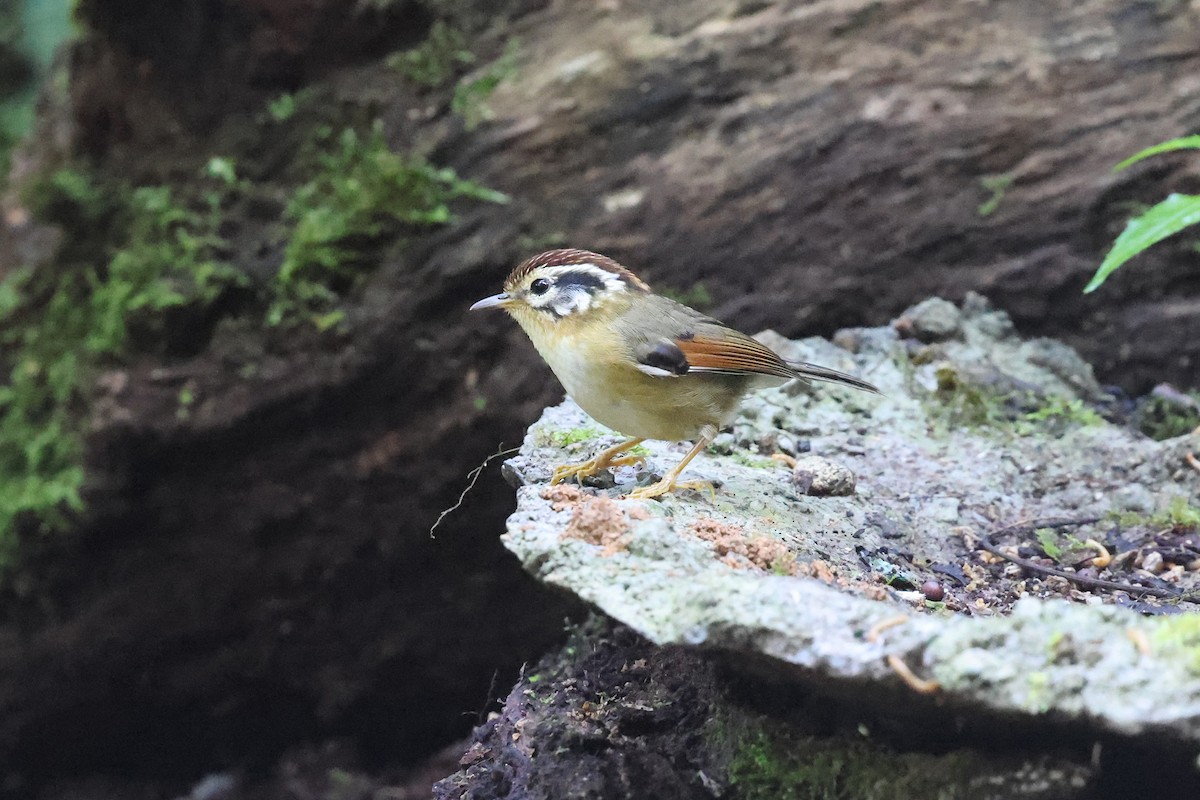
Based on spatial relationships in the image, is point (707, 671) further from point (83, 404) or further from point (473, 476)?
point (83, 404)

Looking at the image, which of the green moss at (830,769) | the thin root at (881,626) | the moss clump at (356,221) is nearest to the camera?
the thin root at (881,626)

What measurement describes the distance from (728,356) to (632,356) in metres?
0.36

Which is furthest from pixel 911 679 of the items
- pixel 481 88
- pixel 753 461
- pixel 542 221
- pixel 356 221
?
pixel 481 88

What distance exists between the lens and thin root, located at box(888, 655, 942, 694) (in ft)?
5.86

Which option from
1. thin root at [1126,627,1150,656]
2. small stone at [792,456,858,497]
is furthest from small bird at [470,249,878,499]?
thin root at [1126,627,1150,656]

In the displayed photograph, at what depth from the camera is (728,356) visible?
11.1 ft

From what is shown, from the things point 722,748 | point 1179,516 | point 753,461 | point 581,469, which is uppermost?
point 581,469

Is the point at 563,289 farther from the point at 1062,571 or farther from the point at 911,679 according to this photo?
the point at 911,679

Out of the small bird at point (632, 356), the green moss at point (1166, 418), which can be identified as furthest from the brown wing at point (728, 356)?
the green moss at point (1166, 418)

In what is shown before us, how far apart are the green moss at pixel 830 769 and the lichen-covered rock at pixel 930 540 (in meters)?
0.28

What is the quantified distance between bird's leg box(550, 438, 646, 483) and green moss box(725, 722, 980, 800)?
1.00 meters

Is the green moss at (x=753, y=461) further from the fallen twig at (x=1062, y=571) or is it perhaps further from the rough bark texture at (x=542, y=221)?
the rough bark texture at (x=542, y=221)

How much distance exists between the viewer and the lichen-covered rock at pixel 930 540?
69.4 inches

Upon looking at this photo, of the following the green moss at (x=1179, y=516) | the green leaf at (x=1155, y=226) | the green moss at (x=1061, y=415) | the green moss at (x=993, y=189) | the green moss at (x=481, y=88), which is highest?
the green moss at (x=481, y=88)
